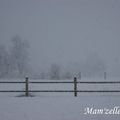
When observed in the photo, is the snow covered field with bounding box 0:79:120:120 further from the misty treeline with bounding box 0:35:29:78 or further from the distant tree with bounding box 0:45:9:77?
the misty treeline with bounding box 0:35:29:78

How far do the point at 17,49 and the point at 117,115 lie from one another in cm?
6625

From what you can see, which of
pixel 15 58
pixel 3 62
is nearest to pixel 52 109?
pixel 3 62

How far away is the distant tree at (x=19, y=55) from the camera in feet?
243

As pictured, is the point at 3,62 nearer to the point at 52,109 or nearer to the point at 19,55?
the point at 19,55

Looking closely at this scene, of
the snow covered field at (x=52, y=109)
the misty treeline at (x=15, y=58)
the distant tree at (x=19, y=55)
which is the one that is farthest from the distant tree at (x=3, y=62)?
the snow covered field at (x=52, y=109)

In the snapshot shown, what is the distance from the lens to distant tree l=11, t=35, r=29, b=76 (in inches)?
2920

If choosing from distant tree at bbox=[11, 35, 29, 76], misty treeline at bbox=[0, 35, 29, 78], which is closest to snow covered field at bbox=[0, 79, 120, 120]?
misty treeline at bbox=[0, 35, 29, 78]

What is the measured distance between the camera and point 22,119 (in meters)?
12.2

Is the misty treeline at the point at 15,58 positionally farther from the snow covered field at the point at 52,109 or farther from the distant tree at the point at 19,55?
the snow covered field at the point at 52,109

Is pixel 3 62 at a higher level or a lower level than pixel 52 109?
higher

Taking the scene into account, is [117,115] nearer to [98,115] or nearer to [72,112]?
[98,115]

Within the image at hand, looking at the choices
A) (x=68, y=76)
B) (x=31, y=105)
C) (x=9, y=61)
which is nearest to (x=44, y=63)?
(x=9, y=61)

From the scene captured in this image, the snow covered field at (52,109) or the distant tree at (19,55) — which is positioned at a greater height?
the distant tree at (19,55)

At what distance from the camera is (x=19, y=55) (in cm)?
7612
